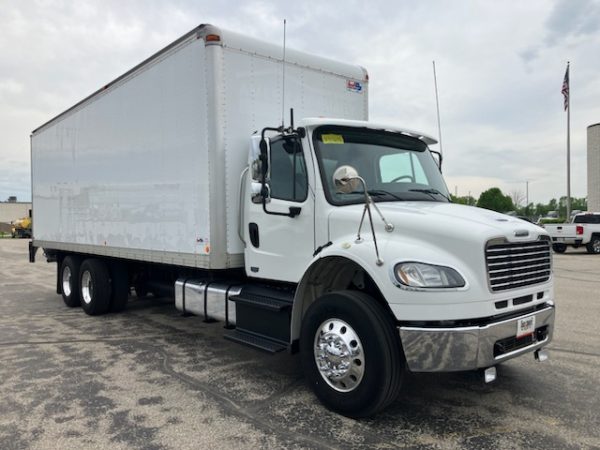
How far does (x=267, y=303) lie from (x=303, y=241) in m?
0.75

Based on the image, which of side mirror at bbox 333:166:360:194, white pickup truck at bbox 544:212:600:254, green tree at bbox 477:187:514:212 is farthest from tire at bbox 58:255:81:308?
white pickup truck at bbox 544:212:600:254

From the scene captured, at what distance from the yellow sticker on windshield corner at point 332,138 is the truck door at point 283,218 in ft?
0.80

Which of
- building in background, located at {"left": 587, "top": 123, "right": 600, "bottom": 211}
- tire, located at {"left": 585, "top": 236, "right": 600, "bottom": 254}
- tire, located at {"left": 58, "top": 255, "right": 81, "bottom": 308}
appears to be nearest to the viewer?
tire, located at {"left": 58, "top": 255, "right": 81, "bottom": 308}

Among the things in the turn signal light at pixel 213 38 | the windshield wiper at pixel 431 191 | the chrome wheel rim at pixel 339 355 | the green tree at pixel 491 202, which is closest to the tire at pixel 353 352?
the chrome wheel rim at pixel 339 355

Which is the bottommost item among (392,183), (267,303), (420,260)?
(267,303)

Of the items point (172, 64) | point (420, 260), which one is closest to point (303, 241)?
point (420, 260)

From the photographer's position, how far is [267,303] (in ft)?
16.7

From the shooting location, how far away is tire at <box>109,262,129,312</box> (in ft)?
28.8

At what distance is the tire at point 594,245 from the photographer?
73.6ft

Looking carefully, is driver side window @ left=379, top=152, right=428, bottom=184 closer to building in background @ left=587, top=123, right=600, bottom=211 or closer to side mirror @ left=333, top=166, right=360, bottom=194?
side mirror @ left=333, top=166, right=360, bottom=194

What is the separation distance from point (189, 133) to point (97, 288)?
4015mm

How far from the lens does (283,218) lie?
5062 millimetres

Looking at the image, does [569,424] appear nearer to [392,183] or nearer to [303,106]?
[392,183]

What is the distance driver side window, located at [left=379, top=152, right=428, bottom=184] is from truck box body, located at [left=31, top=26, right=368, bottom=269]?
1.54 meters
